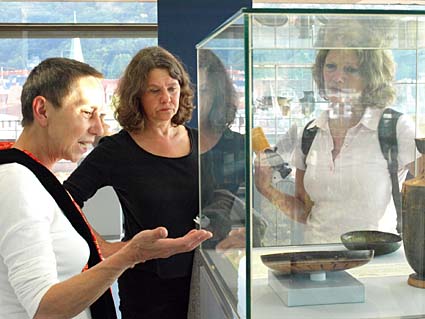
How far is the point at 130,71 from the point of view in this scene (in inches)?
69.2

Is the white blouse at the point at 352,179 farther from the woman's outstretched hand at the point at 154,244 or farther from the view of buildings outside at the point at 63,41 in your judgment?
the view of buildings outside at the point at 63,41

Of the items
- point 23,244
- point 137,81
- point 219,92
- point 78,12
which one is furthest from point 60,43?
point 23,244

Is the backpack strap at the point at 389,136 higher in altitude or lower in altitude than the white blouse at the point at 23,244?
higher

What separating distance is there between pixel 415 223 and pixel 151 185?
815mm

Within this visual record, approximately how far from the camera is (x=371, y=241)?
105 centimetres

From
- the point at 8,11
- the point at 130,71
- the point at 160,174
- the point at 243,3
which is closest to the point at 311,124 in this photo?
the point at 160,174

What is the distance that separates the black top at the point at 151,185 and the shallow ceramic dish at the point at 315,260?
2.08 ft

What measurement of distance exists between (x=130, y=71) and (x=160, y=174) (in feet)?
1.05

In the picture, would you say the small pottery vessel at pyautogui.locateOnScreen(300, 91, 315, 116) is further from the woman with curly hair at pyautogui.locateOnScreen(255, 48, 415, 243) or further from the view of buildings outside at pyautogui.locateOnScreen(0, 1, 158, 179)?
the view of buildings outside at pyautogui.locateOnScreen(0, 1, 158, 179)

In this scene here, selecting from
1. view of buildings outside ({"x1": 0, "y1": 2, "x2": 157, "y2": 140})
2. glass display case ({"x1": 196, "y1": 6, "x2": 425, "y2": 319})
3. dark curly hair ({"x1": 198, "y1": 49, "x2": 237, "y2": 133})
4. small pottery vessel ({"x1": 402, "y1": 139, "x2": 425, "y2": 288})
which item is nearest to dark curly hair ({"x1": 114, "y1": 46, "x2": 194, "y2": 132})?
dark curly hair ({"x1": 198, "y1": 49, "x2": 237, "y2": 133})

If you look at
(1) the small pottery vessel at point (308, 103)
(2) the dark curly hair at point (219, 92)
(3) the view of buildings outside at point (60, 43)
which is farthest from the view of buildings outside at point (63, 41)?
(1) the small pottery vessel at point (308, 103)

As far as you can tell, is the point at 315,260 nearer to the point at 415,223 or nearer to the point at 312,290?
the point at 312,290

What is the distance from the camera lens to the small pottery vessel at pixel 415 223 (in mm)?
1043

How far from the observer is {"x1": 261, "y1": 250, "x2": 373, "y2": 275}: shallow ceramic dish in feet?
3.38
